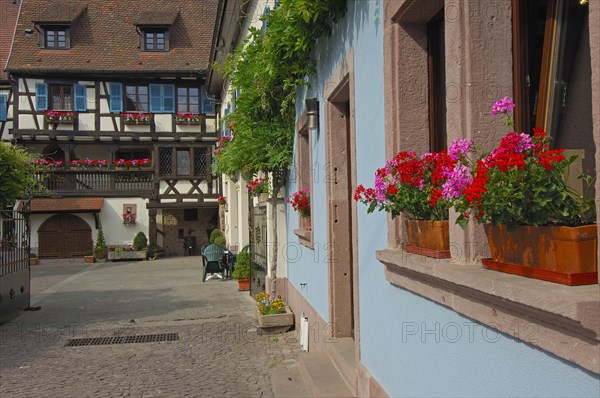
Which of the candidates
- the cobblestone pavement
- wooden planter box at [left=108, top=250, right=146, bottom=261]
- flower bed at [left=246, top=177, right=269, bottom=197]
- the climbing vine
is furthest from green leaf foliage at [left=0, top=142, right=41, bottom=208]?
wooden planter box at [left=108, top=250, right=146, bottom=261]

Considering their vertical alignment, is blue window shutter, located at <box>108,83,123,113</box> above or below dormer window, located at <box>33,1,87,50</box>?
below

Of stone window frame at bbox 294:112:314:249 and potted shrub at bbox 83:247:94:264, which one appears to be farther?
potted shrub at bbox 83:247:94:264

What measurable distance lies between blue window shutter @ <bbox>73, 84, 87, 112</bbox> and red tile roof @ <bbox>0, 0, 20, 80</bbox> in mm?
6426

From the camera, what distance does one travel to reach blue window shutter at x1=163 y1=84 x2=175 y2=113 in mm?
22234

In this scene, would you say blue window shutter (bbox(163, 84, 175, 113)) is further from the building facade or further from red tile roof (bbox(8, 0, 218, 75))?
the building facade

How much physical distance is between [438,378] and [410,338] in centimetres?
40

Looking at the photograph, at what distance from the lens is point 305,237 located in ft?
20.7

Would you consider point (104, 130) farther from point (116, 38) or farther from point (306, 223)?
point (306, 223)

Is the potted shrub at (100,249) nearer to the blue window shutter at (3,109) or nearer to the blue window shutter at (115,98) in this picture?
the blue window shutter at (115,98)

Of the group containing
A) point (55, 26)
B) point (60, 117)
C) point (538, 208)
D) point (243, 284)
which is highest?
point (55, 26)

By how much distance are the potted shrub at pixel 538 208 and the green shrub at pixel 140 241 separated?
2082 cm

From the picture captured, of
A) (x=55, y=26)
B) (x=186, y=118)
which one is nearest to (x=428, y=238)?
(x=186, y=118)

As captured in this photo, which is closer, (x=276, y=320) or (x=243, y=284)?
(x=276, y=320)

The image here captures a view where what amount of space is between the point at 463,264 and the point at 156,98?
21.4 metres
